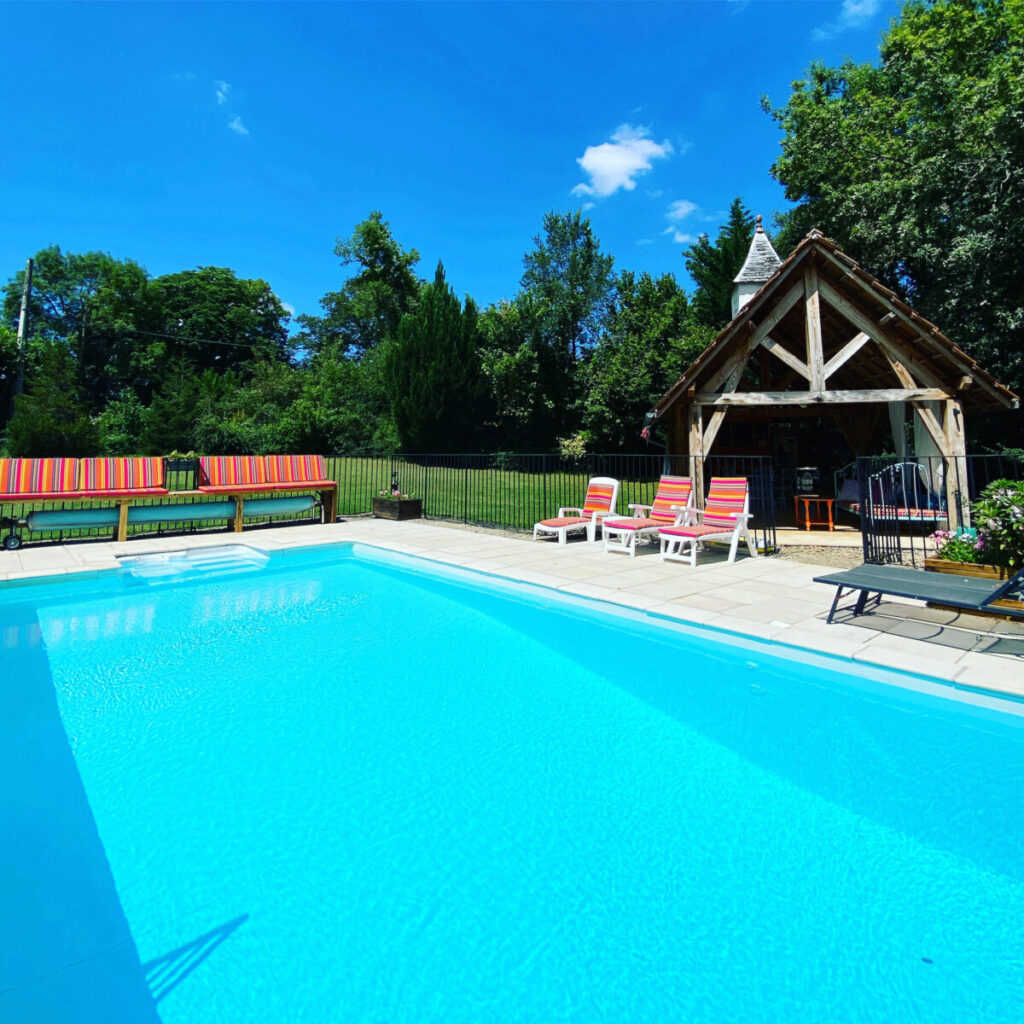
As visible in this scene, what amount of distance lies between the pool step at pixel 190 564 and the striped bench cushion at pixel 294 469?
8.12ft

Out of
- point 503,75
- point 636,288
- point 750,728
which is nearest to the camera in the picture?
point 750,728

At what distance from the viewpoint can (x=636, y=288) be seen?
23484 millimetres

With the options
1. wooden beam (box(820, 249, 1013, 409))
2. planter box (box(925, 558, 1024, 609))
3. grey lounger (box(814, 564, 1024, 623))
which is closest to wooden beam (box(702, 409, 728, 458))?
wooden beam (box(820, 249, 1013, 409))

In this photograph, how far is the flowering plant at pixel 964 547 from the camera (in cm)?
583

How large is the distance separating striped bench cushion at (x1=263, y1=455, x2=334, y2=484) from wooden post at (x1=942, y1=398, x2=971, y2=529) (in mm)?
11647

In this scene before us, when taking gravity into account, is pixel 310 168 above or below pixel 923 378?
above

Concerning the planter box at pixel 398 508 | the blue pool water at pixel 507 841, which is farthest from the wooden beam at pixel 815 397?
the blue pool water at pixel 507 841

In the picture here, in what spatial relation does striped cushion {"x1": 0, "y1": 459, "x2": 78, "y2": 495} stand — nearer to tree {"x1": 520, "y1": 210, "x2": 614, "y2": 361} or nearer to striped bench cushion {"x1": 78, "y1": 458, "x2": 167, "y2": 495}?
striped bench cushion {"x1": 78, "y1": 458, "x2": 167, "y2": 495}

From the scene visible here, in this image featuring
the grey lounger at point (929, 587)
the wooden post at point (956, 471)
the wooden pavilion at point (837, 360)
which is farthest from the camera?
the wooden pavilion at point (837, 360)

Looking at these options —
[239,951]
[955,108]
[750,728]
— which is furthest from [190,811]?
[955,108]

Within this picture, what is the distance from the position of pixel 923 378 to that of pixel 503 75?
41.3ft

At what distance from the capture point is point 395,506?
13633mm

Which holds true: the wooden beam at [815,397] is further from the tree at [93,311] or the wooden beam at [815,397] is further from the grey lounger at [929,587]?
the tree at [93,311]

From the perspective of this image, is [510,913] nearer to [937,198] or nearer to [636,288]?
[937,198]
